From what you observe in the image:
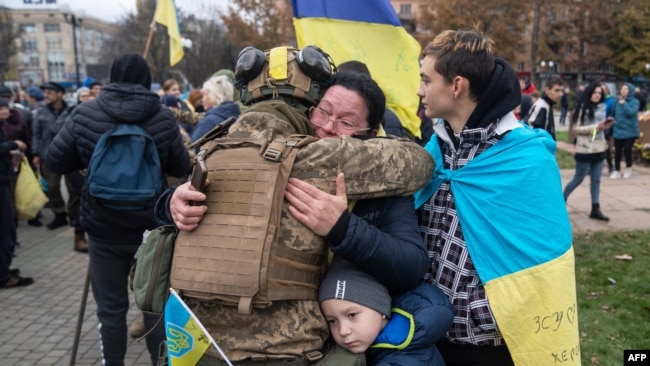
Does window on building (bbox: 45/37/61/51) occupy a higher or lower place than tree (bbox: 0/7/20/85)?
higher

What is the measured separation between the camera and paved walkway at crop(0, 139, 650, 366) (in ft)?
15.0

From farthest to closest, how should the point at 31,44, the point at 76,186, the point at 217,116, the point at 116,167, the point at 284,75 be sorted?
1. the point at 31,44
2. the point at 76,186
3. the point at 217,116
4. the point at 116,167
5. the point at 284,75

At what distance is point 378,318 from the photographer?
1655 millimetres

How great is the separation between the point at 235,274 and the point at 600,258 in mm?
6190

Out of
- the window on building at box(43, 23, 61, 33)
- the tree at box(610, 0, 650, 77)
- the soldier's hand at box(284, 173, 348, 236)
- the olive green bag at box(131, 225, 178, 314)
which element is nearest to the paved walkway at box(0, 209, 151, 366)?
the olive green bag at box(131, 225, 178, 314)

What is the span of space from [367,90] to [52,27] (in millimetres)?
106384

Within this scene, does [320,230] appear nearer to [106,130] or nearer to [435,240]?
[435,240]

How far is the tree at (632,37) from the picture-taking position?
157 feet

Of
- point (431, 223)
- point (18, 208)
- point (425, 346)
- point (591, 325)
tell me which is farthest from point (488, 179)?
point (18, 208)

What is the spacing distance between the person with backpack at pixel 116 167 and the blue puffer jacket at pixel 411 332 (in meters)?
2.33

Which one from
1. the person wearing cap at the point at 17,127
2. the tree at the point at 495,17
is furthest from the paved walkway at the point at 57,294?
the tree at the point at 495,17

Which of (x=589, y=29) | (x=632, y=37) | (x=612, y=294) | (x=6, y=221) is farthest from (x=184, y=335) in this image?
(x=589, y=29)

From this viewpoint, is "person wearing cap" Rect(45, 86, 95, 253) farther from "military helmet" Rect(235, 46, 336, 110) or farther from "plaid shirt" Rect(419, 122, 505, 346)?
"plaid shirt" Rect(419, 122, 505, 346)

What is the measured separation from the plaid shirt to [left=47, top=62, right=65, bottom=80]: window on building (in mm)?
102987
